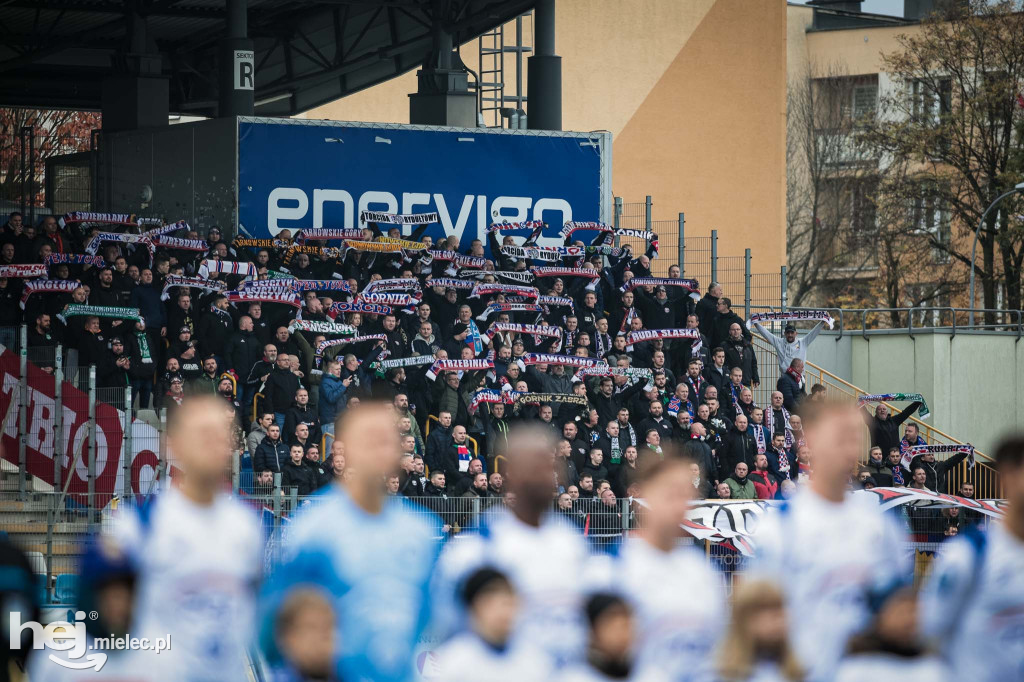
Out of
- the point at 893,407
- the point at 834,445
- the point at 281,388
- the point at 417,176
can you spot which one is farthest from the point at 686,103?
the point at 834,445

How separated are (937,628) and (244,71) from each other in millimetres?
22519

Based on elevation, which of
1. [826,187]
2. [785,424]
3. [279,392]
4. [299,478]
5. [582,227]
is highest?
[826,187]

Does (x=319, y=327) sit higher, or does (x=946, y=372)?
(x=319, y=327)

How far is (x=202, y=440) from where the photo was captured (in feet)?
22.1

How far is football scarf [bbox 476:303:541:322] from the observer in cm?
2305

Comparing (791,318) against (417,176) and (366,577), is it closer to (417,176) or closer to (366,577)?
(417,176)

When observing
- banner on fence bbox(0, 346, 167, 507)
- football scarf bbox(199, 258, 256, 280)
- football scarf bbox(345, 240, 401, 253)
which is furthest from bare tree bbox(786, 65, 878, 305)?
banner on fence bbox(0, 346, 167, 507)

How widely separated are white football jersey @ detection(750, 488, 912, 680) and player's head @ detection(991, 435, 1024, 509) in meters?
0.61

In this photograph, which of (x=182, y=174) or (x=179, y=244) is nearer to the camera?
(x=179, y=244)

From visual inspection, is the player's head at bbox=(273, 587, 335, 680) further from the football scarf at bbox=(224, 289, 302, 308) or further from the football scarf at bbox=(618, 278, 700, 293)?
the football scarf at bbox=(618, 278, 700, 293)

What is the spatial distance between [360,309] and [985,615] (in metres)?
15.1

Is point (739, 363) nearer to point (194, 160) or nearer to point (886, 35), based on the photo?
point (194, 160)

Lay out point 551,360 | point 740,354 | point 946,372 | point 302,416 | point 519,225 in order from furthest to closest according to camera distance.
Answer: point 946,372 → point 519,225 → point 740,354 → point 551,360 → point 302,416

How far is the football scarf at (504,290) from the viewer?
23.4m
